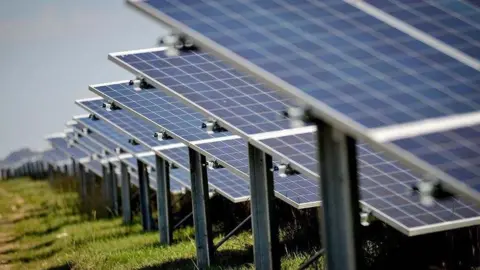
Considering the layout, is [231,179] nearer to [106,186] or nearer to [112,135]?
[112,135]

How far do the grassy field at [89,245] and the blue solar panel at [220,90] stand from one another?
8.88ft

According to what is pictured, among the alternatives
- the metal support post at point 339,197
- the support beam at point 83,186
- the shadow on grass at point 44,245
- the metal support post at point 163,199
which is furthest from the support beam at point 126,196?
the metal support post at point 339,197

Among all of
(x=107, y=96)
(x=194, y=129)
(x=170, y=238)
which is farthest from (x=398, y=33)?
(x=170, y=238)

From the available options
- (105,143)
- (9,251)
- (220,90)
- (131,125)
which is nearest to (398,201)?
(220,90)

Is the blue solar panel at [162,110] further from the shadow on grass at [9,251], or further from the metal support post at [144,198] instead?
the shadow on grass at [9,251]

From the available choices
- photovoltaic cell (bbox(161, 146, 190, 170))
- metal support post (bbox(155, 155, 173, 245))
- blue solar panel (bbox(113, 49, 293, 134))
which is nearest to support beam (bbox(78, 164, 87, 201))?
metal support post (bbox(155, 155, 173, 245))

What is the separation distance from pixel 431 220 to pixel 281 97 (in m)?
4.01

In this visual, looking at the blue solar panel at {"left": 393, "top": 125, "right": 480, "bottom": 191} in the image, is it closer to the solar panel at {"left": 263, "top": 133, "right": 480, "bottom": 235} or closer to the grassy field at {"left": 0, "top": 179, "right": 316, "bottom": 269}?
the solar panel at {"left": 263, "top": 133, "right": 480, "bottom": 235}

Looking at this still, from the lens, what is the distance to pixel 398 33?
973 centimetres

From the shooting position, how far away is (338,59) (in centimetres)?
916

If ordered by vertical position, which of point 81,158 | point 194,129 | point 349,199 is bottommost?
point 81,158

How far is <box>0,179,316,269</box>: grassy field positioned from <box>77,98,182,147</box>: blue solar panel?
2.02 m

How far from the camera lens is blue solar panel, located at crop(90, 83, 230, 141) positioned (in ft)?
62.0

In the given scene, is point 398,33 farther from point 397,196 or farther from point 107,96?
point 107,96
